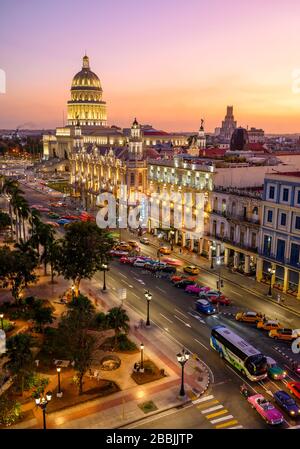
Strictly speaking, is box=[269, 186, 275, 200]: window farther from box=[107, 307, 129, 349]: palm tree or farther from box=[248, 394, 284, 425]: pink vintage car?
A: box=[248, 394, 284, 425]: pink vintage car

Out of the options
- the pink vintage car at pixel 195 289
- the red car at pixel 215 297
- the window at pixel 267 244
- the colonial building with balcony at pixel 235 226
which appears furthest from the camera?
the colonial building with balcony at pixel 235 226

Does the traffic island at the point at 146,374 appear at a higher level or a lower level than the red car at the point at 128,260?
lower

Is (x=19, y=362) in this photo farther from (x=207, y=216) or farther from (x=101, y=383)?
(x=207, y=216)

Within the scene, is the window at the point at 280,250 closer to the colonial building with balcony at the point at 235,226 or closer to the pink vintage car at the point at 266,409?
the colonial building with balcony at the point at 235,226

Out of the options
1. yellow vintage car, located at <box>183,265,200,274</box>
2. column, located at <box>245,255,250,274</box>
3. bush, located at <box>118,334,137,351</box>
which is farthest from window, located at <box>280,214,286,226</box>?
bush, located at <box>118,334,137,351</box>

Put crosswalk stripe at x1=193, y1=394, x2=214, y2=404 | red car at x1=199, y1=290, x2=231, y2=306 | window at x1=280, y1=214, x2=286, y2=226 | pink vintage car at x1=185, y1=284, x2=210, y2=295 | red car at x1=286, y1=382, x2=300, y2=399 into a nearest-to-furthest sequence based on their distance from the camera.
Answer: crosswalk stripe at x1=193, y1=394, x2=214, y2=404, red car at x1=286, y1=382, x2=300, y2=399, red car at x1=199, y1=290, x2=231, y2=306, window at x1=280, y1=214, x2=286, y2=226, pink vintage car at x1=185, y1=284, x2=210, y2=295

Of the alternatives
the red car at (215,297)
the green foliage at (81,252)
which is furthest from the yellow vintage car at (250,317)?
the green foliage at (81,252)
